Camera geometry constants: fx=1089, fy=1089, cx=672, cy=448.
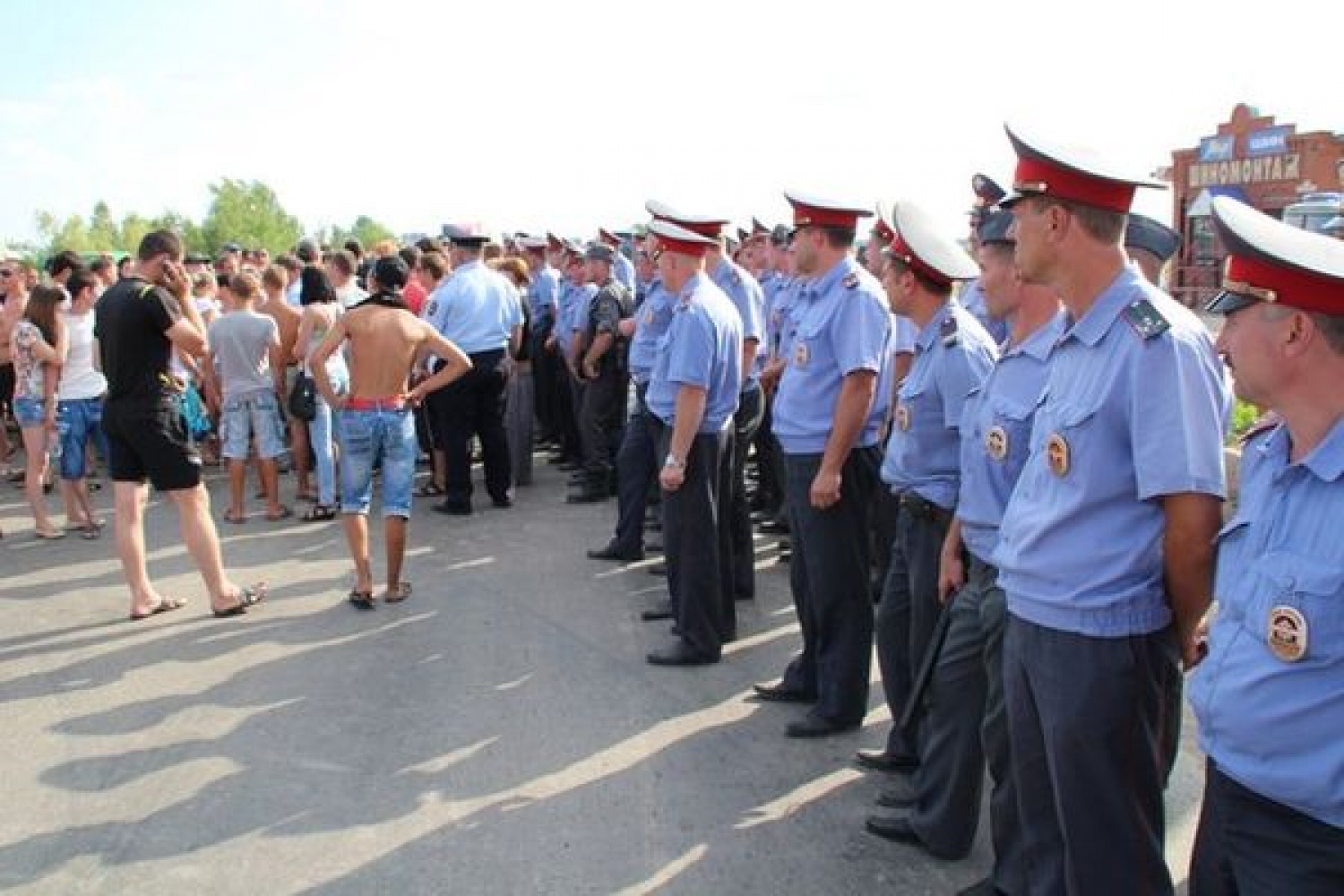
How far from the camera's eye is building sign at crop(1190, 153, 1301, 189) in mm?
31328

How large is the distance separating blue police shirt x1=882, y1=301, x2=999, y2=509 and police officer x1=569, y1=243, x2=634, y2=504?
500 cm

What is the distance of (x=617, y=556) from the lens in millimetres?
7180

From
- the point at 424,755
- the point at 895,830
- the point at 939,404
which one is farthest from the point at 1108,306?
the point at 424,755

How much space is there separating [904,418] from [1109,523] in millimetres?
1440

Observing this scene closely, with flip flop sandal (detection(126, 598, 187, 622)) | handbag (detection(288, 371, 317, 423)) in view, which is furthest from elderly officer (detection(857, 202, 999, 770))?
handbag (detection(288, 371, 317, 423))

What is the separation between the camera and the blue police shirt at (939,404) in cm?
366

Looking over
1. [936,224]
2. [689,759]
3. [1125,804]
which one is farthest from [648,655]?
[1125,804]

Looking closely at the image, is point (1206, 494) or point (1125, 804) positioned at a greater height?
point (1206, 494)

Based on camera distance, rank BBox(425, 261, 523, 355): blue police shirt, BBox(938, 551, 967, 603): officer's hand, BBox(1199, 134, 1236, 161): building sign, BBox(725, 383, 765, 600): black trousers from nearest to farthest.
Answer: BBox(938, 551, 967, 603): officer's hand < BBox(725, 383, 765, 600): black trousers < BBox(425, 261, 523, 355): blue police shirt < BBox(1199, 134, 1236, 161): building sign

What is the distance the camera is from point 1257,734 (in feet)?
6.33

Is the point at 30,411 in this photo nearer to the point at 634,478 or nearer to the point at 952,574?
the point at 634,478

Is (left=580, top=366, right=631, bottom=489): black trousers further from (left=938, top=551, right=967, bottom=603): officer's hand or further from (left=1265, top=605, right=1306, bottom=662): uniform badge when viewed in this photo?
(left=1265, top=605, right=1306, bottom=662): uniform badge

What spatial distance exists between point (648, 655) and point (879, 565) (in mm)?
1347

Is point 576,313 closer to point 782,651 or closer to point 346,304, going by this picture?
point 346,304
